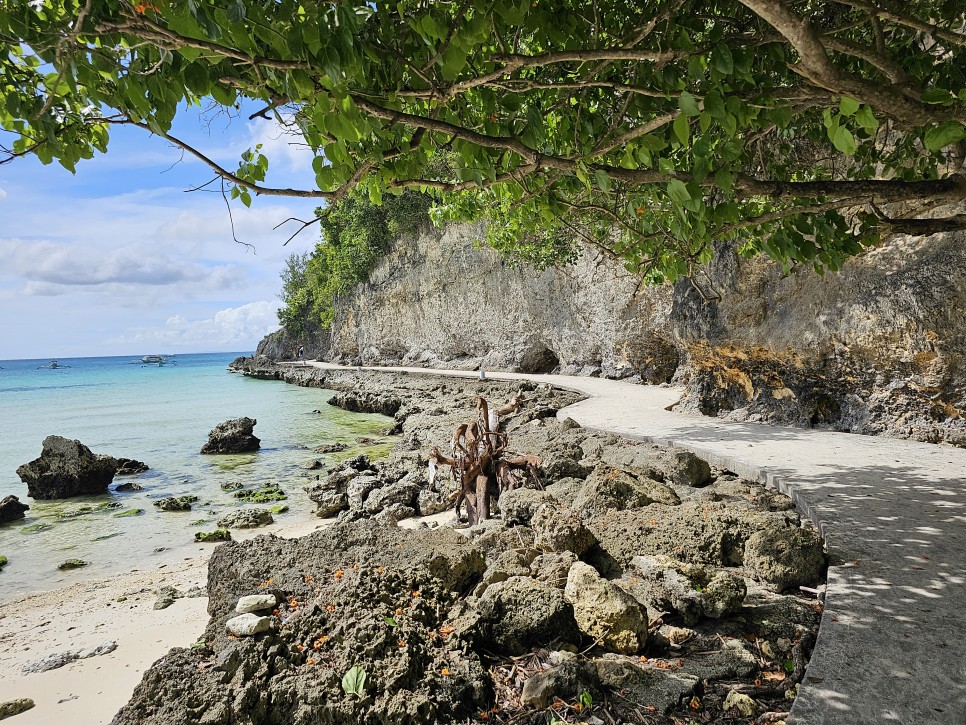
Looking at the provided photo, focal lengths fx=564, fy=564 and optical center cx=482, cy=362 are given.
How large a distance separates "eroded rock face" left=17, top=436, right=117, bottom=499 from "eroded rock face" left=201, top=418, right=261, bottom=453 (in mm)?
3336

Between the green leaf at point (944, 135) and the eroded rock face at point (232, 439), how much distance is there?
1609 centimetres

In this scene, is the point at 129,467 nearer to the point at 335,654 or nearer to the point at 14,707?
the point at 14,707

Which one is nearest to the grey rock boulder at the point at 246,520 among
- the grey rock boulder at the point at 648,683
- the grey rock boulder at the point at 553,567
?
the grey rock boulder at the point at 553,567

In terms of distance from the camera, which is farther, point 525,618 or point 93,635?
point 93,635

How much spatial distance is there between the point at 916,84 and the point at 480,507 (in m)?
5.00

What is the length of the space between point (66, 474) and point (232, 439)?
4.25 metres

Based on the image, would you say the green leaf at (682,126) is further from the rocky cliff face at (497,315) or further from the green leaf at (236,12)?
the rocky cliff face at (497,315)

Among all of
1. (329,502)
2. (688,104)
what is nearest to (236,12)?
(688,104)

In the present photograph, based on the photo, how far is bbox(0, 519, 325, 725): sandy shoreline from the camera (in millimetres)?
3906

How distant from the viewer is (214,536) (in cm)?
838

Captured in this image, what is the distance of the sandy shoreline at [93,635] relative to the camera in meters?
3.91

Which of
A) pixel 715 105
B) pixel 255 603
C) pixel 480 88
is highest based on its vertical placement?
pixel 480 88

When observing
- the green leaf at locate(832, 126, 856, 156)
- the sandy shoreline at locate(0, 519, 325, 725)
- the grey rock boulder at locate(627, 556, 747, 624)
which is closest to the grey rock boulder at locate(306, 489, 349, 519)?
the sandy shoreline at locate(0, 519, 325, 725)

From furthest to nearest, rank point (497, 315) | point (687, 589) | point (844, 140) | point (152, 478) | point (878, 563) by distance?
1. point (497, 315)
2. point (152, 478)
3. point (878, 563)
4. point (687, 589)
5. point (844, 140)
